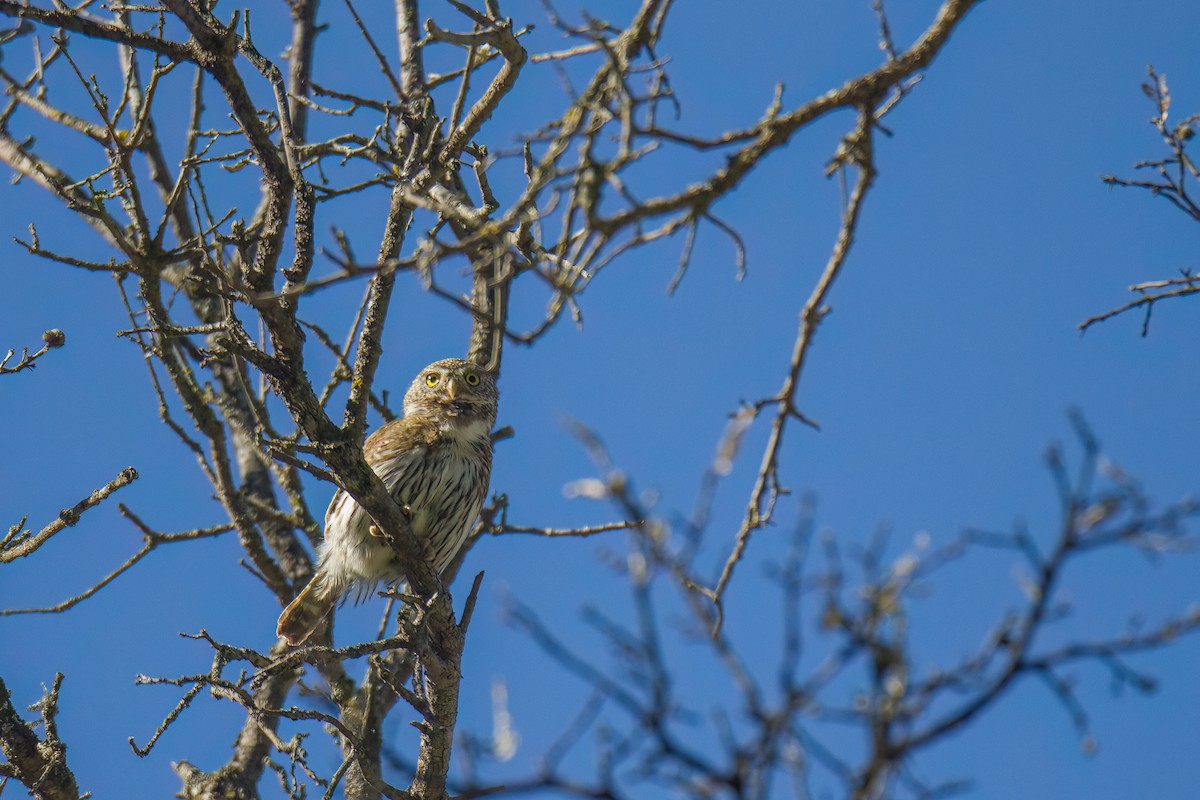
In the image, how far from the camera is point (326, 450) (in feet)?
13.6

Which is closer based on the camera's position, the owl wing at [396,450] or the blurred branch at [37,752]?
the blurred branch at [37,752]

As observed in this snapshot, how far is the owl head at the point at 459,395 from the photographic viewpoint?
6625 millimetres

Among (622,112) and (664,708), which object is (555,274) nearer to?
(622,112)

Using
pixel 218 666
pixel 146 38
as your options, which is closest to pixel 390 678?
pixel 218 666

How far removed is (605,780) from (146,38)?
3.51 m

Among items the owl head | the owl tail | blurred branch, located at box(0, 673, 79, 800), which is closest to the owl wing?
the owl head

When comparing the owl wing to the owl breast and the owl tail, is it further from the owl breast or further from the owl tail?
the owl tail

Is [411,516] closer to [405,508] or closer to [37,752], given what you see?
[405,508]

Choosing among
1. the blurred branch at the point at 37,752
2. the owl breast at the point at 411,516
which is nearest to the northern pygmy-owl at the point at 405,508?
the owl breast at the point at 411,516

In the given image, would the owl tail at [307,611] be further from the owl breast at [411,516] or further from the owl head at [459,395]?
the owl head at [459,395]

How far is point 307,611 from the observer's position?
6.21m

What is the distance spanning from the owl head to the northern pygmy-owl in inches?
1.6

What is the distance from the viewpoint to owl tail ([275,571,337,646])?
6.19 meters

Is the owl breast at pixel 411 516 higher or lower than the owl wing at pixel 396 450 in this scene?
lower
